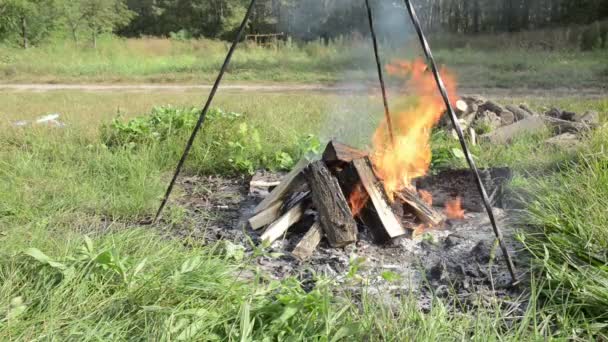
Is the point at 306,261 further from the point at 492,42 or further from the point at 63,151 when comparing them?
the point at 492,42

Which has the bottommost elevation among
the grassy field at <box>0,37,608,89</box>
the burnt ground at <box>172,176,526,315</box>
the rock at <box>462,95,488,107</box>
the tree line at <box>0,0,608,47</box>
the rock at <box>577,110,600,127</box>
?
the burnt ground at <box>172,176,526,315</box>

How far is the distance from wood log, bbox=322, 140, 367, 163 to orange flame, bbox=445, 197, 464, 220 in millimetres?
881

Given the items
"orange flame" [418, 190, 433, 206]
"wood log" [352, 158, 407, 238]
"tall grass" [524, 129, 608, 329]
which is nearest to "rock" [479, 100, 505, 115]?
"orange flame" [418, 190, 433, 206]

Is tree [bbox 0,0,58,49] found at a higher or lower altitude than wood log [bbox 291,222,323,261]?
higher

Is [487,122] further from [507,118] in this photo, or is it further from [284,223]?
[284,223]

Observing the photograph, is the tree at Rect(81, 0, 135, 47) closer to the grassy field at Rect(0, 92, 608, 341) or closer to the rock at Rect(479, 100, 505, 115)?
the rock at Rect(479, 100, 505, 115)

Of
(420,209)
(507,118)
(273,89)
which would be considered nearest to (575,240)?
(420,209)

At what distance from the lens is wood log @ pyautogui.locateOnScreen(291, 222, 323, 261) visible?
9.93 ft

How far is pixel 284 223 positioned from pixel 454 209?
1.46 m

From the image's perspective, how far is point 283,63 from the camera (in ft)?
47.5

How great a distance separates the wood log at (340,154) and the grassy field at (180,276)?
1073 millimetres

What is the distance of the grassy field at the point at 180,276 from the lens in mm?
1963

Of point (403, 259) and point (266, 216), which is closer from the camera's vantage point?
point (403, 259)

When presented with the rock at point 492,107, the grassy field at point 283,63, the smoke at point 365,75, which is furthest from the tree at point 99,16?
the rock at point 492,107
